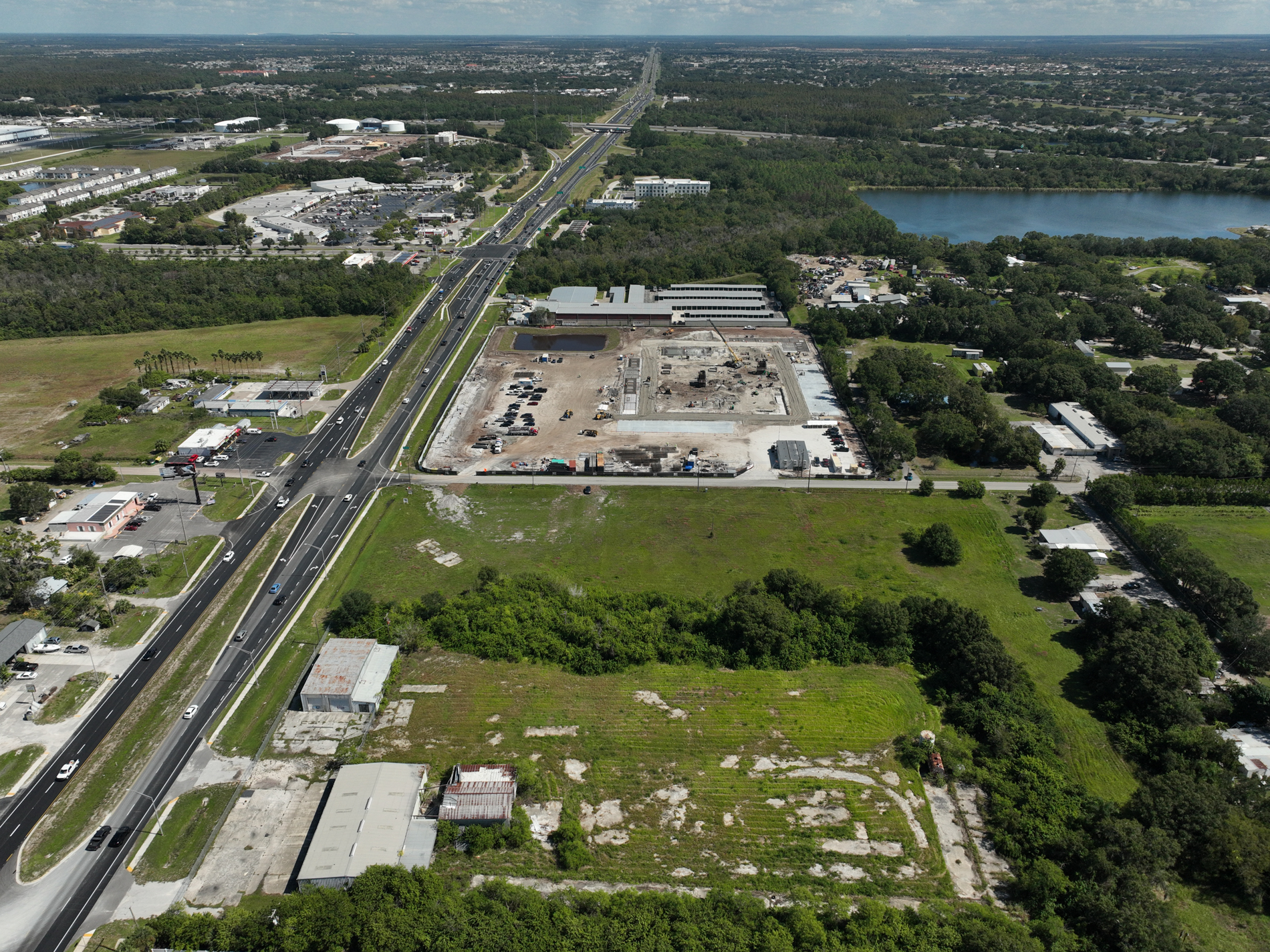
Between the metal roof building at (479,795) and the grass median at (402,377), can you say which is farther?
the grass median at (402,377)

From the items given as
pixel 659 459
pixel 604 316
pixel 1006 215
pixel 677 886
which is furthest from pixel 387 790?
pixel 1006 215

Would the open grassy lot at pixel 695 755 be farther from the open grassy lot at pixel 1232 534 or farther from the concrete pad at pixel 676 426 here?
the concrete pad at pixel 676 426

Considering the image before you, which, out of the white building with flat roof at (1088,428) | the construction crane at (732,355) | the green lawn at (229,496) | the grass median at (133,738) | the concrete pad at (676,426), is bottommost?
the grass median at (133,738)

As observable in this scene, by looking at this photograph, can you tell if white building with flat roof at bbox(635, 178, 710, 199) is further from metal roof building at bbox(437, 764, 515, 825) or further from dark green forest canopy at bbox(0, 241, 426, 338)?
metal roof building at bbox(437, 764, 515, 825)

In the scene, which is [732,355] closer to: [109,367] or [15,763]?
[109,367]

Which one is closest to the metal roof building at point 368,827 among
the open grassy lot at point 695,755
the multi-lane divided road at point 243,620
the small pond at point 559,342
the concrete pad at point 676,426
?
the open grassy lot at point 695,755

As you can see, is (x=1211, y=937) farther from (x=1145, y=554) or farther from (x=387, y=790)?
(x=387, y=790)
